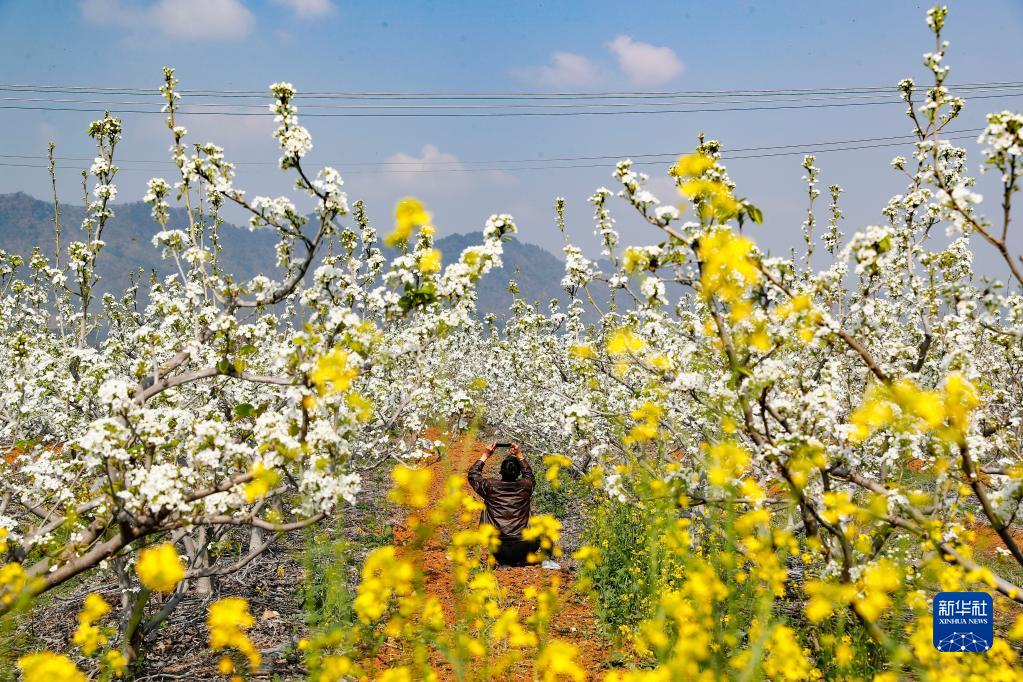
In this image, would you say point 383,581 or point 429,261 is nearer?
point 383,581

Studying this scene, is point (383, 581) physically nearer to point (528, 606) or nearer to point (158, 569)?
point (158, 569)

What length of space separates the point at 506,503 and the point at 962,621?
6124mm

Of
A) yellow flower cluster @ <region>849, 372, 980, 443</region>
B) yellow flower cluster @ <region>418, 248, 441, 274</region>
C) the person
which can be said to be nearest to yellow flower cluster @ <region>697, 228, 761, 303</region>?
yellow flower cluster @ <region>849, 372, 980, 443</region>

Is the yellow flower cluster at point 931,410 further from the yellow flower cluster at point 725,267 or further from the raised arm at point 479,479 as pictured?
the raised arm at point 479,479

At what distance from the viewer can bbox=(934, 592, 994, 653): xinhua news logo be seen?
3689 mm

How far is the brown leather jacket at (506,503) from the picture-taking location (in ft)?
29.7

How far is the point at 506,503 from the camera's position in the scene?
357 inches

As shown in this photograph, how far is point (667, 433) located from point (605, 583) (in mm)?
2179

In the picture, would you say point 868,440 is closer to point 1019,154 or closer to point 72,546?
point 1019,154

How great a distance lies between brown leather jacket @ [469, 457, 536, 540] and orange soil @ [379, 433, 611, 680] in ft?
2.21

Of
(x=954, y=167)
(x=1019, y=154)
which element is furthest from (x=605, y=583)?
(x=954, y=167)

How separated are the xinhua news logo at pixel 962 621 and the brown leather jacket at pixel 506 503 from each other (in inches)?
233

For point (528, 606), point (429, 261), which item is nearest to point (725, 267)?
point (429, 261)

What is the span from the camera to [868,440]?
544cm
